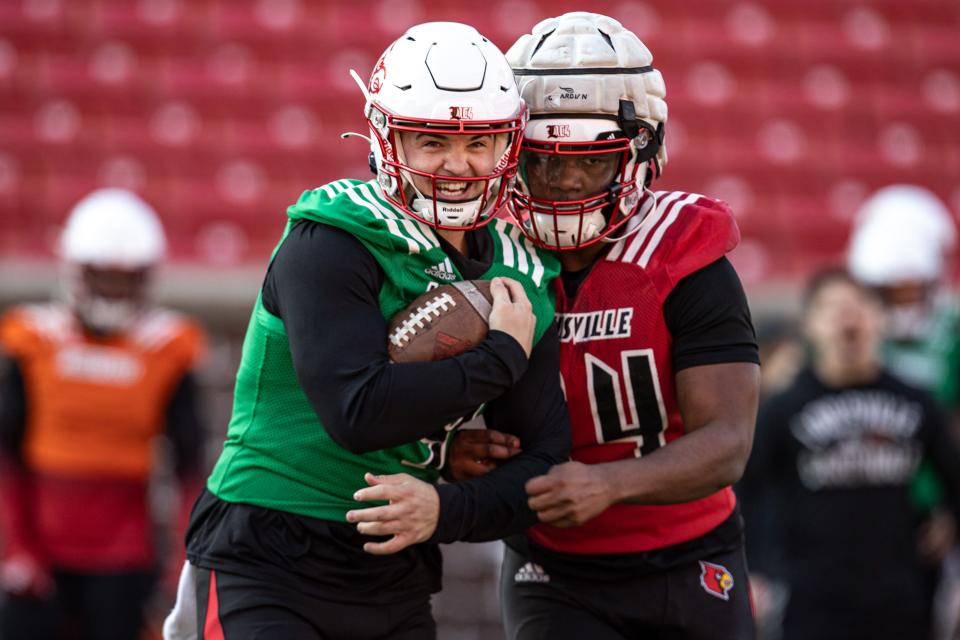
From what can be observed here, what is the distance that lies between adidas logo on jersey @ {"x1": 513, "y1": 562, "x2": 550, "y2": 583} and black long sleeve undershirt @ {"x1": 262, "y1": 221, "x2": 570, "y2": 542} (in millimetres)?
380

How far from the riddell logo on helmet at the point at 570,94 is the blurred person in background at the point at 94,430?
340cm

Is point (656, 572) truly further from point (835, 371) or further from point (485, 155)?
point (835, 371)

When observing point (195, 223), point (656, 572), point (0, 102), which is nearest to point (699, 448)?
point (656, 572)

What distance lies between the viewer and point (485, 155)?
9.54 ft

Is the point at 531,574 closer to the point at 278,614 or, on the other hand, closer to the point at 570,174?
the point at 278,614

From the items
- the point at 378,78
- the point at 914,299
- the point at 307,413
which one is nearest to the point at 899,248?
the point at 914,299

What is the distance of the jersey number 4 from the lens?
3062mm

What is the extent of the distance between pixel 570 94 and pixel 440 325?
649mm

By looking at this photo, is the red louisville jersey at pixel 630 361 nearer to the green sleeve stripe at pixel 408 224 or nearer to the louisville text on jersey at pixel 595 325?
the louisville text on jersey at pixel 595 325

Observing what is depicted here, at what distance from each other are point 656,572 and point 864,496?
252 centimetres

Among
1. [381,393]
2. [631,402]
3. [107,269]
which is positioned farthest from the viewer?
[107,269]

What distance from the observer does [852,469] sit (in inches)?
212

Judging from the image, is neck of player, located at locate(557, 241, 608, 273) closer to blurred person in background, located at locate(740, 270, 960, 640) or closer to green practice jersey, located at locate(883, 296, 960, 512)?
blurred person in background, located at locate(740, 270, 960, 640)

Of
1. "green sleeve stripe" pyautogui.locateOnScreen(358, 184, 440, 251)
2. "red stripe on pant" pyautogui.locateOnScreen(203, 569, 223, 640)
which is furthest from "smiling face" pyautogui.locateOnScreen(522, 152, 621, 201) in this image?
"red stripe on pant" pyautogui.locateOnScreen(203, 569, 223, 640)
